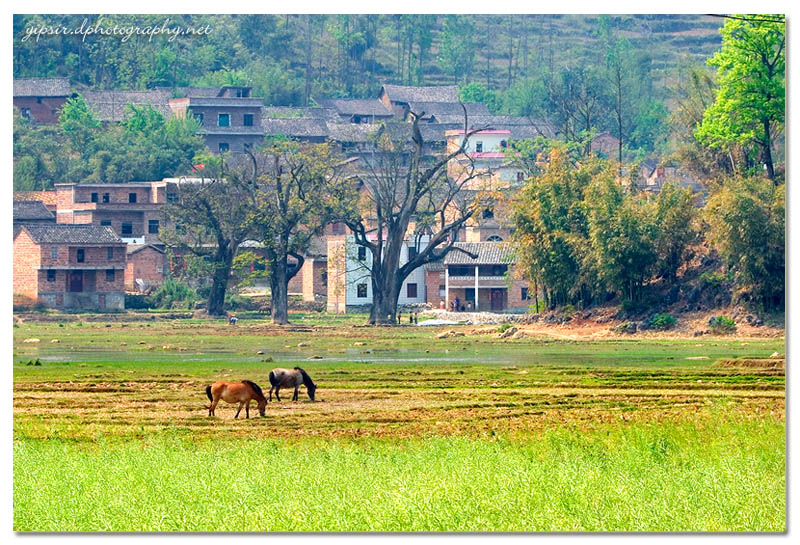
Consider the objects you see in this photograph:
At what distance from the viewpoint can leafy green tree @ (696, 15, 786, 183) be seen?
1875 centimetres

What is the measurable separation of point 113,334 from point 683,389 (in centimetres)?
1662

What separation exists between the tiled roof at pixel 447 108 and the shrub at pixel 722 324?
9.01 m

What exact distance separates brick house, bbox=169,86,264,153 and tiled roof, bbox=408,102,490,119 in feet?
13.8

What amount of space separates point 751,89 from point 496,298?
22688 millimetres

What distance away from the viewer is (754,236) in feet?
78.8

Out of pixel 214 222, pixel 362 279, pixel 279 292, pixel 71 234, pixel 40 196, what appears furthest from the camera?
pixel 362 279

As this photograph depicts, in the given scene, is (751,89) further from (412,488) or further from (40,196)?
(412,488)

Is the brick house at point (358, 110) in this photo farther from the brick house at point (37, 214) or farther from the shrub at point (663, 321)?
the shrub at point (663, 321)

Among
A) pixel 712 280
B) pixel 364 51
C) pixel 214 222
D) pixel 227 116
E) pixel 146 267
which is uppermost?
pixel 364 51

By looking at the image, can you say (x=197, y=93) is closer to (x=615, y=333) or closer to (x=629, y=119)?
(x=615, y=333)

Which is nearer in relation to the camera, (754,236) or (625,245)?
(754,236)

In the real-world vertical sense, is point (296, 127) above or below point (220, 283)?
above

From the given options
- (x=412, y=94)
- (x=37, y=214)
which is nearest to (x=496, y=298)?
(x=412, y=94)

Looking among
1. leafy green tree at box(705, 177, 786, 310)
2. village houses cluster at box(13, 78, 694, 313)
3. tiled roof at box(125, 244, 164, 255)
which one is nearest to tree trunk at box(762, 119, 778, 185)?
Answer: leafy green tree at box(705, 177, 786, 310)
